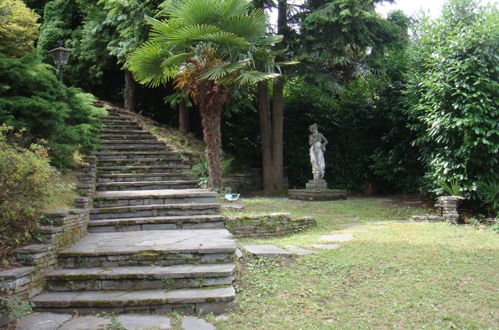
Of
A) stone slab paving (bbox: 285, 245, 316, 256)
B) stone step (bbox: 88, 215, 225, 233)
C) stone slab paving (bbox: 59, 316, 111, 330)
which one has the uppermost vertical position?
stone step (bbox: 88, 215, 225, 233)

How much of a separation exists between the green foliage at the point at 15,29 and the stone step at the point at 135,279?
444cm

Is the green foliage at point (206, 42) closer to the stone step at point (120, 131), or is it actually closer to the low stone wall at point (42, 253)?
the stone step at point (120, 131)

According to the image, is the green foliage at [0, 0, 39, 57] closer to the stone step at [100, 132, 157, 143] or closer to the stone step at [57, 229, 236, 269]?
the stone step at [100, 132, 157, 143]

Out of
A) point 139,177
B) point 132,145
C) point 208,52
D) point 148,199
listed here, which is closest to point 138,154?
point 132,145

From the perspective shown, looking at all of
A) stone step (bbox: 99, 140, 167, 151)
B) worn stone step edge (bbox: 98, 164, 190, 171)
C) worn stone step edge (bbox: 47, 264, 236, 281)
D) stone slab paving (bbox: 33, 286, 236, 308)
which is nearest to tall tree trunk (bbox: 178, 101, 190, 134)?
stone step (bbox: 99, 140, 167, 151)

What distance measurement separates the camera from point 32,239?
3895 millimetres

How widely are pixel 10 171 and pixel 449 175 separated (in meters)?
8.11

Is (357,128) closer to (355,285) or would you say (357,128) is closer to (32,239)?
(355,285)

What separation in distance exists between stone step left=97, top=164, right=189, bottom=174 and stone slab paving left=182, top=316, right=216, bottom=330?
563cm

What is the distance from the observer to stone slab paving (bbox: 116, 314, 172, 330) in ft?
10.1

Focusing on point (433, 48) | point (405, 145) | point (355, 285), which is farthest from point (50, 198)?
point (405, 145)

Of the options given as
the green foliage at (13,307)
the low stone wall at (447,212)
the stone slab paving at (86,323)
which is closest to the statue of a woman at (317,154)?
the low stone wall at (447,212)

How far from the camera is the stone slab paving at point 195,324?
3.08 meters

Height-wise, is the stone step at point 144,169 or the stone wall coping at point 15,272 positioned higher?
the stone step at point 144,169
